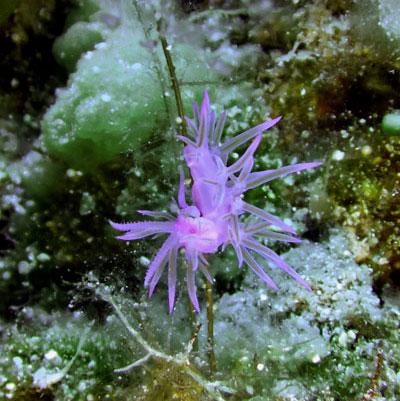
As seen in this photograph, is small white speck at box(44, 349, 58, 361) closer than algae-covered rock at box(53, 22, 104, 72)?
Yes

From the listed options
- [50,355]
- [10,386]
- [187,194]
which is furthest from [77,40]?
[10,386]

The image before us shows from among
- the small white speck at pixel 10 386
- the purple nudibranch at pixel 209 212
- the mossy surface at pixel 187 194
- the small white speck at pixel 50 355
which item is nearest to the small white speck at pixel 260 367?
the mossy surface at pixel 187 194

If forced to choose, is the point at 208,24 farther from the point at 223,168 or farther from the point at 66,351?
the point at 66,351

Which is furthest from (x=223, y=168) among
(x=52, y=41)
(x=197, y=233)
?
(x=52, y=41)

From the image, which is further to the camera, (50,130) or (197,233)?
(50,130)

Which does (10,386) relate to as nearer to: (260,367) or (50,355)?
(50,355)

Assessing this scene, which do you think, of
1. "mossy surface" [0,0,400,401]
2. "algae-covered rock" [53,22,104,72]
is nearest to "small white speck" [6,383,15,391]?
"mossy surface" [0,0,400,401]

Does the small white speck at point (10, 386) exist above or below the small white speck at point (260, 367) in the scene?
above

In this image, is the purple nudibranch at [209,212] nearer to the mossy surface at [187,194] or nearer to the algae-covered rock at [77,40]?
the mossy surface at [187,194]

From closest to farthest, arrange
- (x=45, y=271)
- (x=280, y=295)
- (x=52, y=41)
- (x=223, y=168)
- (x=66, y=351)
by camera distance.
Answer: (x=223, y=168)
(x=66, y=351)
(x=280, y=295)
(x=45, y=271)
(x=52, y=41)

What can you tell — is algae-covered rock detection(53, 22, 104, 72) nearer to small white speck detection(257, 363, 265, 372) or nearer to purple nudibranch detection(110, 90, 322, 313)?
purple nudibranch detection(110, 90, 322, 313)

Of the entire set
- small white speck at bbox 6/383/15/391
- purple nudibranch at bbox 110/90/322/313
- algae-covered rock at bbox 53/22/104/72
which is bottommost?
small white speck at bbox 6/383/15/391
